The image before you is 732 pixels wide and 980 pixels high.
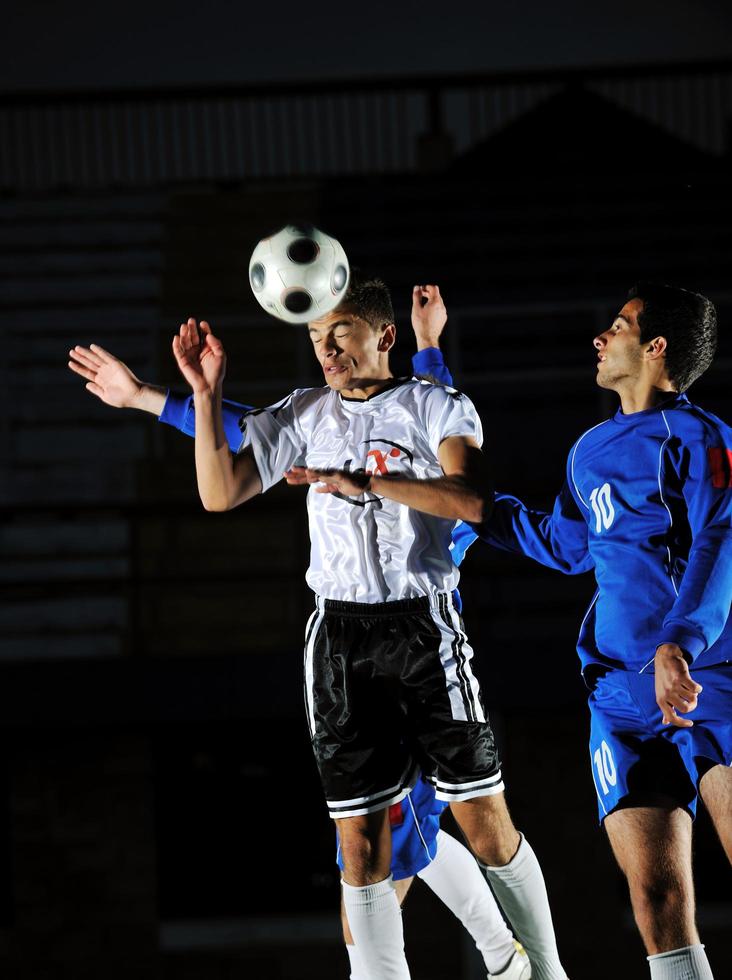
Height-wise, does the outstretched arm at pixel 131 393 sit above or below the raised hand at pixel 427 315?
below

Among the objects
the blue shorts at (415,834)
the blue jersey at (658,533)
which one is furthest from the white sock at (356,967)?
the blue jersey at (658,533)

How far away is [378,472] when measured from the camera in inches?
101

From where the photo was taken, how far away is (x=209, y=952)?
683 centimetres

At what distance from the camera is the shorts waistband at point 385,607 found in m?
2.55

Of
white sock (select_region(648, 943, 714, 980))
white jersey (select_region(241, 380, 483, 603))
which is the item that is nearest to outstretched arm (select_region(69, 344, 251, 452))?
white jersey (select_region(241, 380, 483, 603))

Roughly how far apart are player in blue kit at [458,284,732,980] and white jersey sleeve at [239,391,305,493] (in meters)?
0.64

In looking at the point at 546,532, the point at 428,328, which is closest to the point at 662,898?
the point at 546,532

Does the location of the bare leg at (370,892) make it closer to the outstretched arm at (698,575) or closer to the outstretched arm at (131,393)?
the outstretched arm at (698,575)

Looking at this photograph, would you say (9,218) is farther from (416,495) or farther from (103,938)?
(416,495)

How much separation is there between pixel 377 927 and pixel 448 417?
1.10 metres

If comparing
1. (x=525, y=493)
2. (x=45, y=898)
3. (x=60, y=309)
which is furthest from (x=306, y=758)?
(x=60, y=309)

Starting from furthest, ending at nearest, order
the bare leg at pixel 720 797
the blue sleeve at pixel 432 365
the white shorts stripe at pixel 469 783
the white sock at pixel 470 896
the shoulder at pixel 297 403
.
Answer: the blue sleeve at pixel 432 365 < the white sock at pixel 470 896 < the shoulder at pixel 297 403 < the white shorts stripe at pixel 469 783 < the bare leg at pixel 720 797

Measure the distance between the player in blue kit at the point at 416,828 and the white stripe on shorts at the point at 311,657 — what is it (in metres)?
0.35

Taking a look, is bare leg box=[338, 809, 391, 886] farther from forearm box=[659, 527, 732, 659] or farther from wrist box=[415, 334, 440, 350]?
wrist box=[415, 334, 440, 350]
